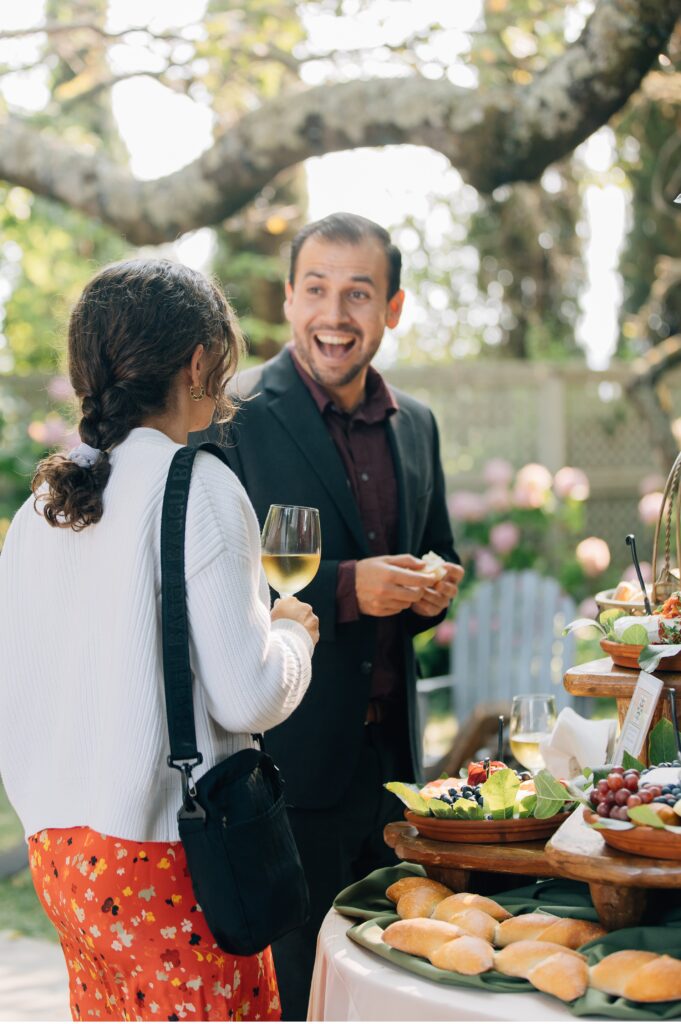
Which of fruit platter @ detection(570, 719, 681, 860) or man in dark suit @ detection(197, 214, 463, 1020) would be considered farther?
man in dark suit @ detection(197, 214, 463, 1020)

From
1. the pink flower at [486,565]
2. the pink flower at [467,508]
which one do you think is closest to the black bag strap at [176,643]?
the pink flower at [486,565]

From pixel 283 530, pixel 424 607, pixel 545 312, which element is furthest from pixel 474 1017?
pixel 545 312

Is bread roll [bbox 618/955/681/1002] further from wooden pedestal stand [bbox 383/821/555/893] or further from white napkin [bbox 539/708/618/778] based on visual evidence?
white napkin [bbox 539/708/618/778]

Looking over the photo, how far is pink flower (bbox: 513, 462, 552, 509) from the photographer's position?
7984 mm

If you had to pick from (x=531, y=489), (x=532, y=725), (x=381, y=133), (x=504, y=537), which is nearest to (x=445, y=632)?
(x=504, y=537)

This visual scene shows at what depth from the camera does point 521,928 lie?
179 centimetres

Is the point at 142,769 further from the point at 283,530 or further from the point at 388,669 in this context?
the point at 388,669

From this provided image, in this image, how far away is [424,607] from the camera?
2.95 metres

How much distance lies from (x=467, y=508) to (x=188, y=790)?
629cm

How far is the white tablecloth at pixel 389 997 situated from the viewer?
1602 millimetres

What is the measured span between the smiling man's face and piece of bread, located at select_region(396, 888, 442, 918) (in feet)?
4.82

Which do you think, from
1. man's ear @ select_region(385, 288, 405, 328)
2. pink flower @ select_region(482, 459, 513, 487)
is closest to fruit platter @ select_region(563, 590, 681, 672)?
man's ear @ select_region(385, 288, 405, 328)

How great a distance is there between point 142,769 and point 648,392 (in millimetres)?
6010

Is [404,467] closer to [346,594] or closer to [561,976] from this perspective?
[346,594]
